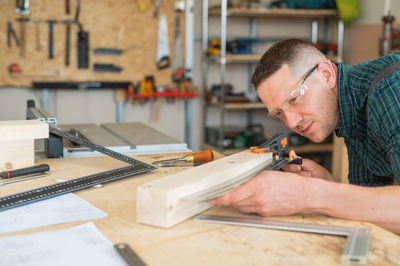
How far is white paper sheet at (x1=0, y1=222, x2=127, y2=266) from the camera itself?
0.93 m

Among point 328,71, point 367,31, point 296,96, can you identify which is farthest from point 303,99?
point 367,31

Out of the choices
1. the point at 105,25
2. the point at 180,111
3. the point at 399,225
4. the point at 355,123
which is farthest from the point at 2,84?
the point at 399,225

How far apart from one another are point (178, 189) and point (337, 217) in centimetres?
42

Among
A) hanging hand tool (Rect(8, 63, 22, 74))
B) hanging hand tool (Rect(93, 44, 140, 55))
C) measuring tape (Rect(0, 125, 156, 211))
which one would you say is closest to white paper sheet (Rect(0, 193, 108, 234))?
measuring tape (Rect(0, 125, 156, 211))

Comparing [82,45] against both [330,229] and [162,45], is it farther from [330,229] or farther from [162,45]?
[330,229]

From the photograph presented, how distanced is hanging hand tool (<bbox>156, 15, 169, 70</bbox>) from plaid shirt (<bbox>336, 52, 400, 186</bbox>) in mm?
3265

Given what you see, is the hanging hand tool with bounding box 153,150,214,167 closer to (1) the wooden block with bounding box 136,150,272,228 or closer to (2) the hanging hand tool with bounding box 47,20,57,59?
(1) the wooden block with bounding box 136,150,272,228

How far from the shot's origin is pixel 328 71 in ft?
5.18

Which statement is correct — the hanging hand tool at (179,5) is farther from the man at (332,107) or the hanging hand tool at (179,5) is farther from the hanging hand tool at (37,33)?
the man at (332,107)

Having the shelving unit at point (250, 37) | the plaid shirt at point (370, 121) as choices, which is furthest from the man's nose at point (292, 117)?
the shelving unit at point (250, 37)

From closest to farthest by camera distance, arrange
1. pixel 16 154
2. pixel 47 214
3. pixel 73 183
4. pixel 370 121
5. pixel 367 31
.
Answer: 1. pixel 47 214
2. pixel 370 121
3. pixel 73 183
4. pixel 16 154
5. pixel 367 31

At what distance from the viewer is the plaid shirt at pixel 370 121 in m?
1.30

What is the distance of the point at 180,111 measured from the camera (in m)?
5.14

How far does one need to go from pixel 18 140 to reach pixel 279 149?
965 millimetres
